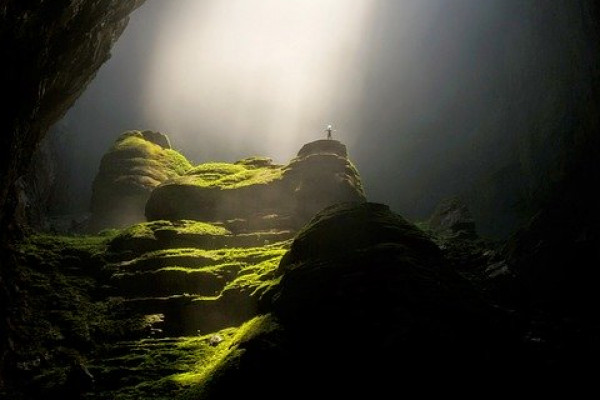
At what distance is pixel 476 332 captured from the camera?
15383 millimetres

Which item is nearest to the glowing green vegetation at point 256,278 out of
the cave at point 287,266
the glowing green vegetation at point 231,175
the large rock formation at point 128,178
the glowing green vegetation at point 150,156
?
the cave at point 287,266

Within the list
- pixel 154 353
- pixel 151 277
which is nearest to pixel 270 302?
pixel 154 353

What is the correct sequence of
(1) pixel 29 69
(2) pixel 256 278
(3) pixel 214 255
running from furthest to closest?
1. (3) pixel 214 255
2. (2) pixel 256 278
3. (1) pixel 29 69

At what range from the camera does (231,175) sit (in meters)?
41.6

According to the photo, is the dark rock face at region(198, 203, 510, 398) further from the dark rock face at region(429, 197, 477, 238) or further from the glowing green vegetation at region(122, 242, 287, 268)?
the dark rock face at region(429, 197, 477, 238)

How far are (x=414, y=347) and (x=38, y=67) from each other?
1778 centimetres

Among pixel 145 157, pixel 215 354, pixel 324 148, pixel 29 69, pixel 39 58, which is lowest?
pixel 215 354

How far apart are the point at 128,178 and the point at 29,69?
39.1m

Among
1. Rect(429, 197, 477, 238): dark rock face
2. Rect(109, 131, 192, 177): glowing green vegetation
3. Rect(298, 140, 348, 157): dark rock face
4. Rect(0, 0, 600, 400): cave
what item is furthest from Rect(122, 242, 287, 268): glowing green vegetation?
Rect(109, 131, 192, 177): glowing green vegetation

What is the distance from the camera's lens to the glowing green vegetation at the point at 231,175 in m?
38.6

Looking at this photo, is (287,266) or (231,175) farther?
(231,175)

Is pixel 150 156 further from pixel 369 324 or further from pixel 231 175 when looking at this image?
pixel 369 324

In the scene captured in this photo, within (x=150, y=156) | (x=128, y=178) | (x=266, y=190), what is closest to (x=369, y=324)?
(x=266, y=190)

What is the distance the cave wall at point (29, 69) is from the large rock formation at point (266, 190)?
10.9 metres
